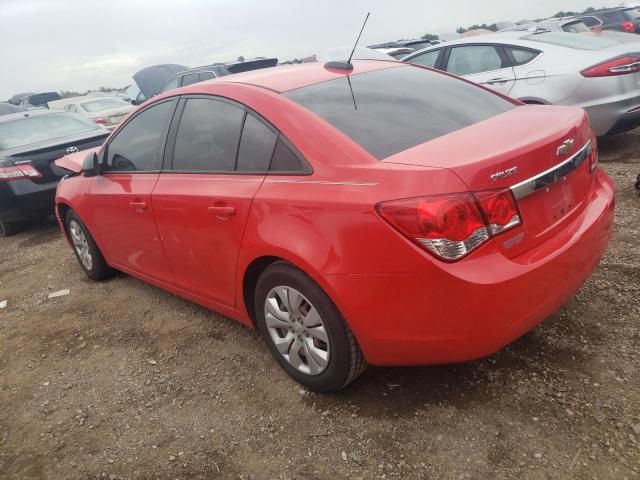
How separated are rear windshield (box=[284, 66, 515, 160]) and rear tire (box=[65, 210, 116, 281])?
249 centimetres

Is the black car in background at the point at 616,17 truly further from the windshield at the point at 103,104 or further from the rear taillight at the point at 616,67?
the windshield at the point at 103,104

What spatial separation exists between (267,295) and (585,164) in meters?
1.62

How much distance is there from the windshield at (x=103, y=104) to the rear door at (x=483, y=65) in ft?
33.7

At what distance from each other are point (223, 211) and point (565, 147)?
5.23 ft

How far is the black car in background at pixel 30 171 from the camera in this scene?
19.9 feet

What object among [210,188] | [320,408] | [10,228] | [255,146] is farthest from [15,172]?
[320,408]

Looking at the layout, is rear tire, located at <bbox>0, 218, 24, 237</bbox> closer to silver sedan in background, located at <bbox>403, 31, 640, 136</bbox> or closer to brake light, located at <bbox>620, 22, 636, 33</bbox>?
silver sedan in background, located at <bbox>403, 31, 640, 136</bbox>

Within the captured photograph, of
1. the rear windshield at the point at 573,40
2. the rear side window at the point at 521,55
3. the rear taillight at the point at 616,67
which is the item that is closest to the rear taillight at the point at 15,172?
the rear side window at the point at 521,55

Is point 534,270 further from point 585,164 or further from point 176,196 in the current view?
point 176,196

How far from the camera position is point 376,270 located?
2.09 metres

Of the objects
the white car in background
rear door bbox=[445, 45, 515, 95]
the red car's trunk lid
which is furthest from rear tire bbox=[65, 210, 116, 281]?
the white car in background

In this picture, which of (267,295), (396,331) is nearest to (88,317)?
(267,295)

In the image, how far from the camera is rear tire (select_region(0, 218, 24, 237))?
6677 millimetres

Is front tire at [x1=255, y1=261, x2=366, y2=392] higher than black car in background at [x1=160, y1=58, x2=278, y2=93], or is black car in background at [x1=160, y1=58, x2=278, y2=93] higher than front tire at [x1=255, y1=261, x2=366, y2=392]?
black car in background at [x1=160, y1=58, x2=278, y2=93]
